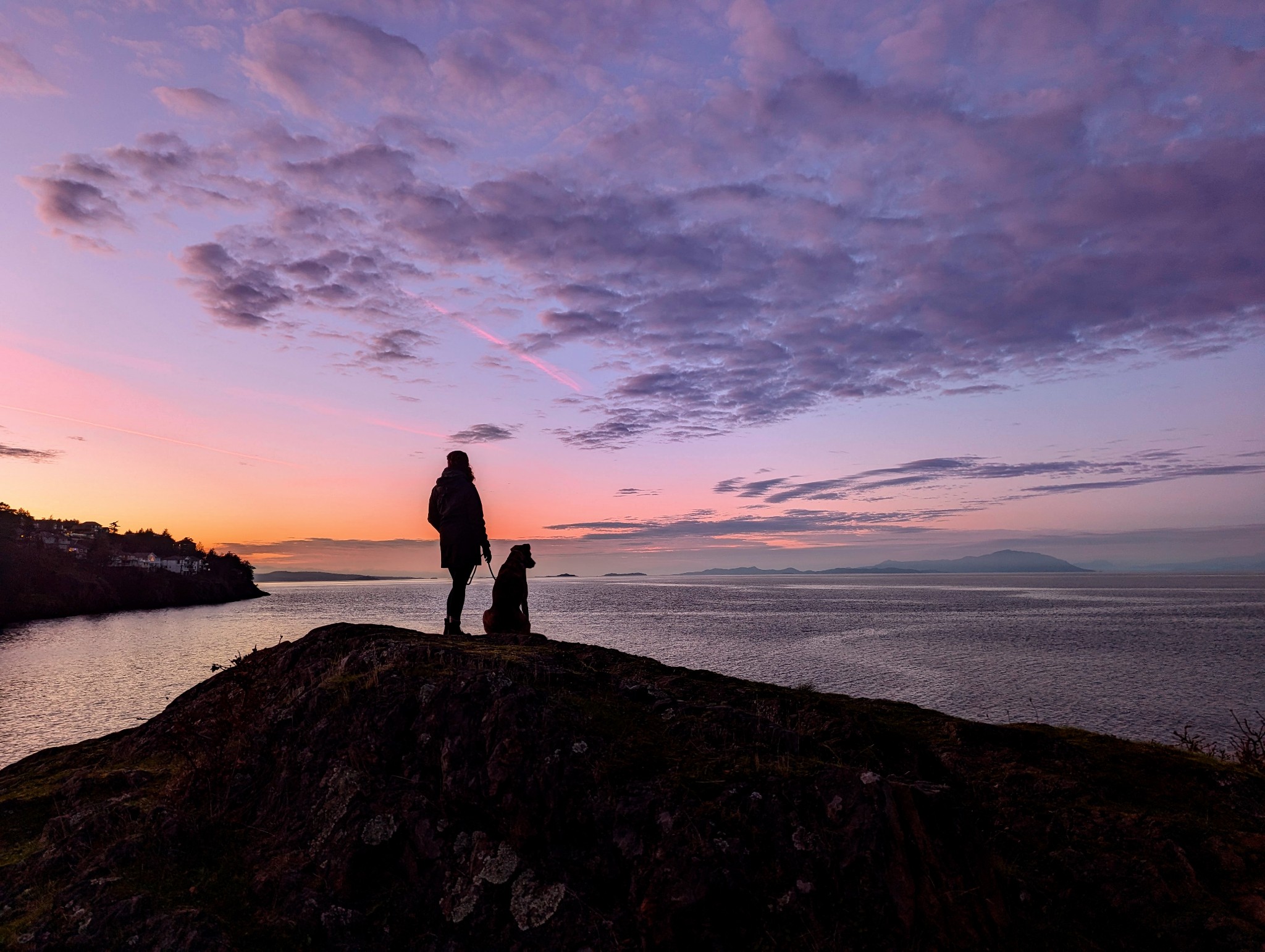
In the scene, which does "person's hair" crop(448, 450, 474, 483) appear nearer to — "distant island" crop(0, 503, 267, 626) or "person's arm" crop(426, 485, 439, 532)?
"person's arm" crop(426, 485, 439, 532)

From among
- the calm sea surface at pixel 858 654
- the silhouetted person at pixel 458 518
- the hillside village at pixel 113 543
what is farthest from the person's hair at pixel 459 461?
the hillside village at pixel 113 543

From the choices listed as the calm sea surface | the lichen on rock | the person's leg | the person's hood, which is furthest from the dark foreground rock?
the calm sea surface

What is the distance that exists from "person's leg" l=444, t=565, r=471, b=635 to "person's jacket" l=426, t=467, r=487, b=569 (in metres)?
0.14

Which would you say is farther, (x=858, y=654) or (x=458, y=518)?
(x=858, y=654)

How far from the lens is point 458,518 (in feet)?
47.3

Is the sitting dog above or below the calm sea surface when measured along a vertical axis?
above

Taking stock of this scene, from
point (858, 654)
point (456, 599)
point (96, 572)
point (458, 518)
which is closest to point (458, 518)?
point (458, 518)

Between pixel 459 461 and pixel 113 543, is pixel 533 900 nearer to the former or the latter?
pixel 459 461

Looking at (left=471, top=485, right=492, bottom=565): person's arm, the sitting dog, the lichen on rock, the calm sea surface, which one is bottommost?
the calm sea surface

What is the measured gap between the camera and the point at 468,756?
691cm

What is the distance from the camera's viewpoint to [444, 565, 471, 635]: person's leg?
13508mm

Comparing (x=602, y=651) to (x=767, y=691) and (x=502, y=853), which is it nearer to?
(x=767, y=691)

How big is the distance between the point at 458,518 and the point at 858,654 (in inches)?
1446

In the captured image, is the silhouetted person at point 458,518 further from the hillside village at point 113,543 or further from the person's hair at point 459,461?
the hillside village at point 113,543
